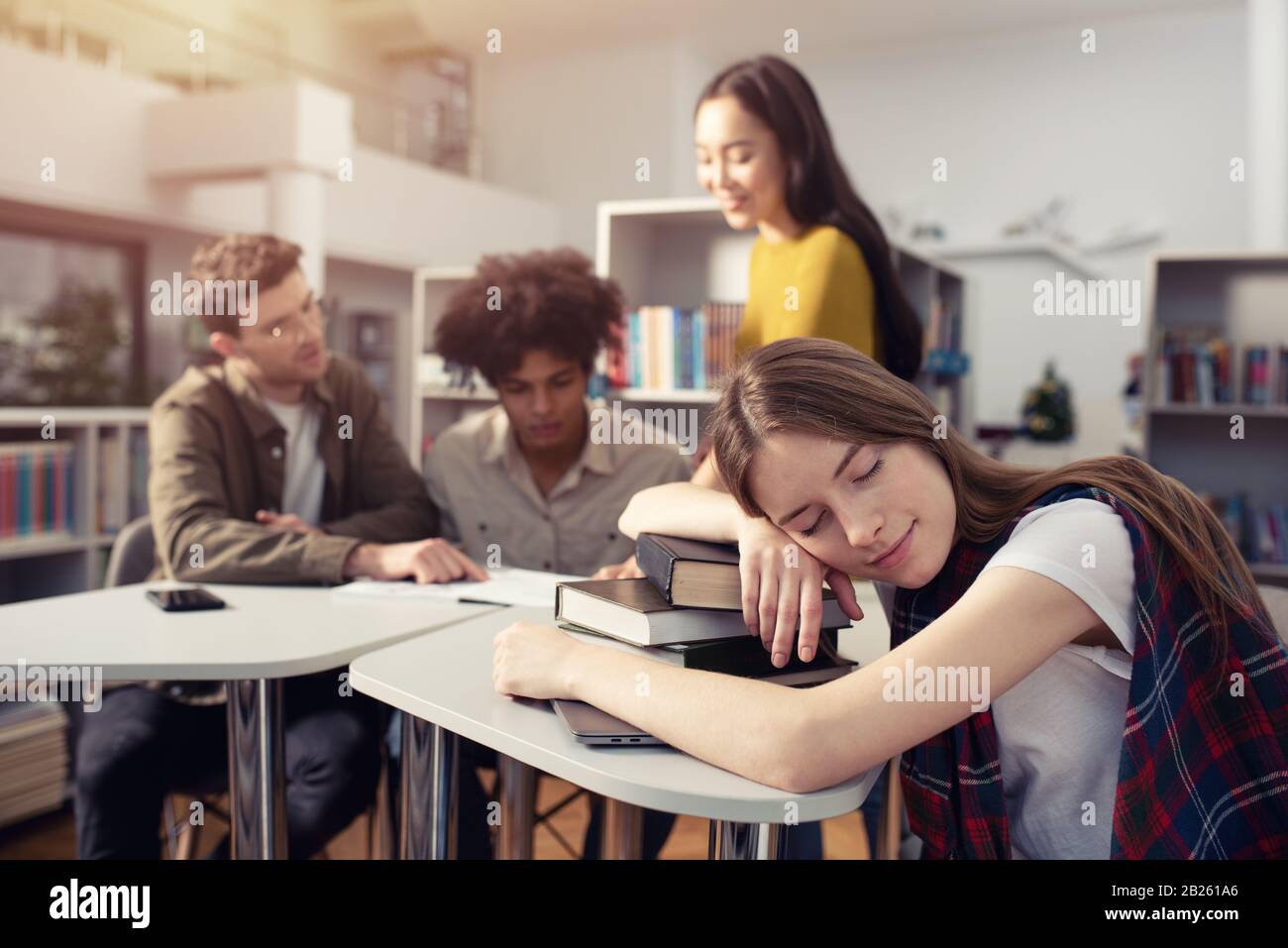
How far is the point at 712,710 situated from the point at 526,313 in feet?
4.23

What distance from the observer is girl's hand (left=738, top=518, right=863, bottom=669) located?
942mm

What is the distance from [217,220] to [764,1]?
3248mm

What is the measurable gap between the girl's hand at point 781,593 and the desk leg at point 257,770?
0.61m

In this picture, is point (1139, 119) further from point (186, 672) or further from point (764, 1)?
point (186, 672)

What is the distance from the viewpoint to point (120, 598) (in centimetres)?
149

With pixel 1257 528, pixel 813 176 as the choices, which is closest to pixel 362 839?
pixel 813 176

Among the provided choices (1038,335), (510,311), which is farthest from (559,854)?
(1038,335)

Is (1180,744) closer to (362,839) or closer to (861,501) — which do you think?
(861,501)

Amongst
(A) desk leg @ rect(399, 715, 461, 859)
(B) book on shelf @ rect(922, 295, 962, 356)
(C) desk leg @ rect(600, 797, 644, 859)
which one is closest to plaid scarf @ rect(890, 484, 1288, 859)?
(A) desk leg @ rect(399, 715, 461, 859)

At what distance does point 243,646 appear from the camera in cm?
124

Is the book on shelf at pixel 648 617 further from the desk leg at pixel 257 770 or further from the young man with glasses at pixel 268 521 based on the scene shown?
the young man with glasses at pixel 268 521

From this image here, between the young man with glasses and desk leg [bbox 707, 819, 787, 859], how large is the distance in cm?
82

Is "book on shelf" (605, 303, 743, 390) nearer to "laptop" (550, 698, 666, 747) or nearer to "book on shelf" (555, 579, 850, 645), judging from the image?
"book on shelf" (555, 579, 850, 645)

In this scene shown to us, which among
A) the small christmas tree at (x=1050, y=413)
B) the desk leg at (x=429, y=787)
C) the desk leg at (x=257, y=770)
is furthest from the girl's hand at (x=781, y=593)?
the small christmas tree at (x=1050, y=413)
